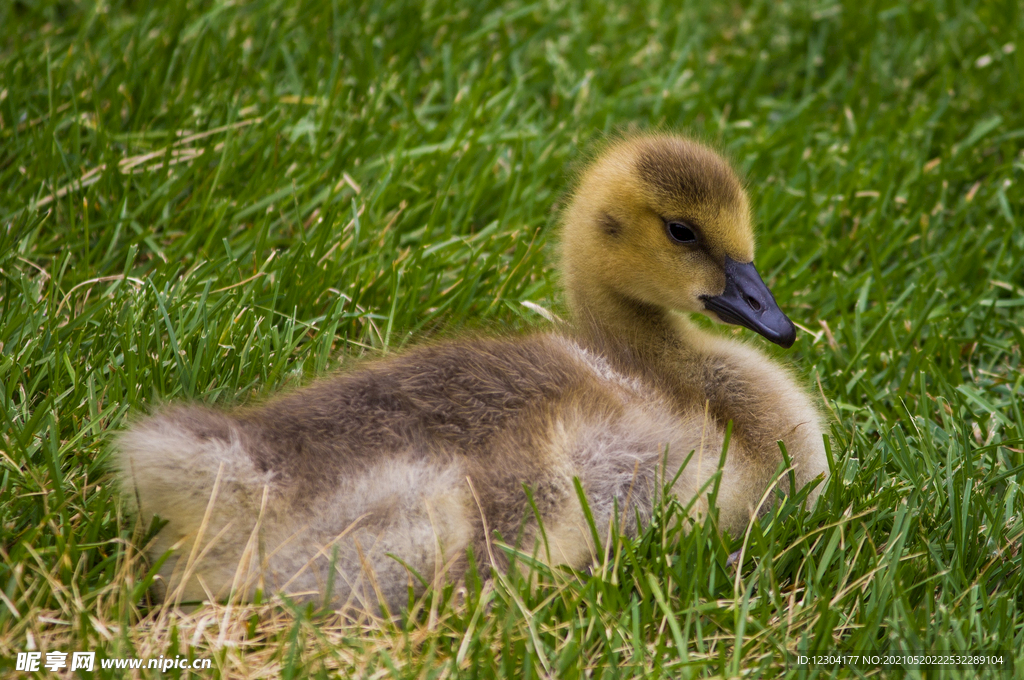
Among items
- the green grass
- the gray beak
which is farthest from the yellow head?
the green grass

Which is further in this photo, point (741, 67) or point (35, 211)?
point (741, 67)

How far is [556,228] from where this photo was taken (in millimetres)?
2609

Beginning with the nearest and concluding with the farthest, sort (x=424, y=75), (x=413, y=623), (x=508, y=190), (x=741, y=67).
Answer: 1. (x=413, y=623)
2. (x=508, y=190)
3. (x=424, y=75)
4. (x=741, y=67)

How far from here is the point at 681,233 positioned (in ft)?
7.57

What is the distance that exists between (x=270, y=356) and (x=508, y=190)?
1203 millimetres

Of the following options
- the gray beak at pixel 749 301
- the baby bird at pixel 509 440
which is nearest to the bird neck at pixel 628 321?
the baby bird at pixel 509 440

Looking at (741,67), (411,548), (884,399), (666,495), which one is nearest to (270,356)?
(411,548)

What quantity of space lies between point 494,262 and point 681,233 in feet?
2.66

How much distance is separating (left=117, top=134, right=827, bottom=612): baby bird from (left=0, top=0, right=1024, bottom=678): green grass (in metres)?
0.09

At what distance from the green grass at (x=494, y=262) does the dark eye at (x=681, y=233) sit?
48cm

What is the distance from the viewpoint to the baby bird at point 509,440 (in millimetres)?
1775

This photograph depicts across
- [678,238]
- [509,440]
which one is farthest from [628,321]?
[509,440]

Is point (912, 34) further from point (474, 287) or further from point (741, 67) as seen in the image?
point (474, 287)

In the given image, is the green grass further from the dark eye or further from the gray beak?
the dark eye
